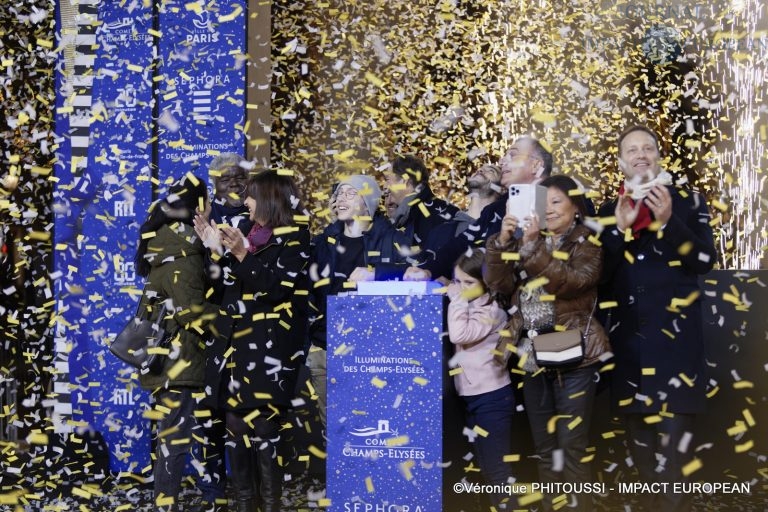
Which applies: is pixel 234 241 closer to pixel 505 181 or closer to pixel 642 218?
pixel 505 181

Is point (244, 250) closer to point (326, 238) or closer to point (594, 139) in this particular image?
point (326, 238)

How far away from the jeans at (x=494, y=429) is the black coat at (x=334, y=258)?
1203 millimetres

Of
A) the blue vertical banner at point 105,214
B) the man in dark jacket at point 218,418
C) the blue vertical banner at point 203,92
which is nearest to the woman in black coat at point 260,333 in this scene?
the man in dark jacket at point 218,418

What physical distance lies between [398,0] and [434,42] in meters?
0.61

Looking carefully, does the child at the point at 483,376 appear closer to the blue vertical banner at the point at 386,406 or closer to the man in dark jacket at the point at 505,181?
the blue vertical banner at the point at 386,406

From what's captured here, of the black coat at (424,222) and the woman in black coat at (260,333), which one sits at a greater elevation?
the black coat at (424,222)

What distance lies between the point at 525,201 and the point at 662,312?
33.5 inches

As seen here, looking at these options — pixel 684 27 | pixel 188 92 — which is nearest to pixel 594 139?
pixel 684 27

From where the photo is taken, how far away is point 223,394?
528 cm

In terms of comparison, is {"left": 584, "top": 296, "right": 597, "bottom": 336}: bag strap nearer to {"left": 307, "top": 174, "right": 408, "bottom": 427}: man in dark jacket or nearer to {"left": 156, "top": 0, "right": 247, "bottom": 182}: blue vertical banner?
{"left": 307, "top": 174, "right": 408, "bottom": 427}: man in dark jacket

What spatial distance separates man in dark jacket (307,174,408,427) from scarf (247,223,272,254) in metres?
0.42

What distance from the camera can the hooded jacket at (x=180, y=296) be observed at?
5449 mm

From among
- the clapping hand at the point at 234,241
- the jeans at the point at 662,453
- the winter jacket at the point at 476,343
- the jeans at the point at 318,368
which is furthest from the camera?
the jeans at the point at 318,368

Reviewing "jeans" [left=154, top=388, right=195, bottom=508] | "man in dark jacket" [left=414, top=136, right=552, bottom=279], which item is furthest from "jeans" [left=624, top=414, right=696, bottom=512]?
"jeans" [left=154, top=388, right=195, bottom=508]
